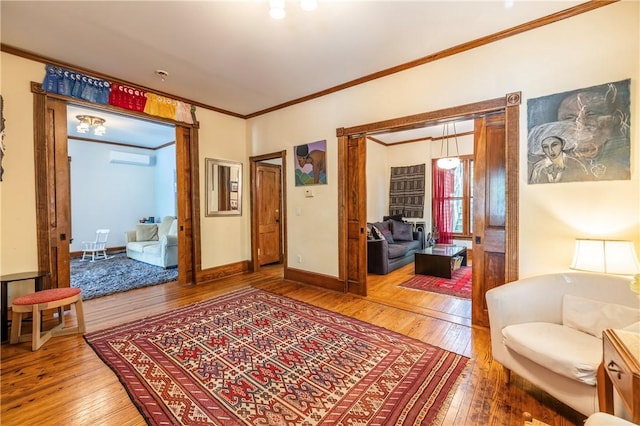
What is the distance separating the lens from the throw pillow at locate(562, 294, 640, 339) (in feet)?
5.48

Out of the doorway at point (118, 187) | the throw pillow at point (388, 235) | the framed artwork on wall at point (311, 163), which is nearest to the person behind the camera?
the framed artwork on wall at point (311, 163)

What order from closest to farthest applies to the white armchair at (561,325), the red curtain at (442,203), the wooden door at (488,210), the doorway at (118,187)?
the white armchair at (561,325), the wooden door at (488,210), the doorway at (118,187), the red curtain at (442,203)

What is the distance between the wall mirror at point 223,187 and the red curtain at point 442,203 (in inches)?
202

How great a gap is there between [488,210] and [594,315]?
125cm

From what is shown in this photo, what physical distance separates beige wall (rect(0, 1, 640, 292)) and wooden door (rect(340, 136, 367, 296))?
205 millimetres

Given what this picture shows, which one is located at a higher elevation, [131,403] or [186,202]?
[186,202]

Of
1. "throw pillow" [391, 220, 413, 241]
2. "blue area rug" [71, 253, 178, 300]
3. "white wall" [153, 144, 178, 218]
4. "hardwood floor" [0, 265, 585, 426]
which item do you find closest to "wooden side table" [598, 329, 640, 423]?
"hardwood floor" [0, 265, 585, 426]

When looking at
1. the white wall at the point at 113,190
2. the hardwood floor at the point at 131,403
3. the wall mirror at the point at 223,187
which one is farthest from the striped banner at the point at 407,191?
the white wall at the point at 113,190

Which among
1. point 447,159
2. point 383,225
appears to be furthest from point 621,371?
point 383,225

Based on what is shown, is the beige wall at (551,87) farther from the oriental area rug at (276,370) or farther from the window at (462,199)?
the window at (462,199)

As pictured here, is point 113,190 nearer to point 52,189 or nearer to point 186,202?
point 186,202

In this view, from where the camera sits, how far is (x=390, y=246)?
5484 mm

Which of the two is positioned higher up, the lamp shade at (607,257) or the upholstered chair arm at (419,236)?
the lamp shade at (607,257)

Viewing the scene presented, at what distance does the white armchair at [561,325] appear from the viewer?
1470 mm
